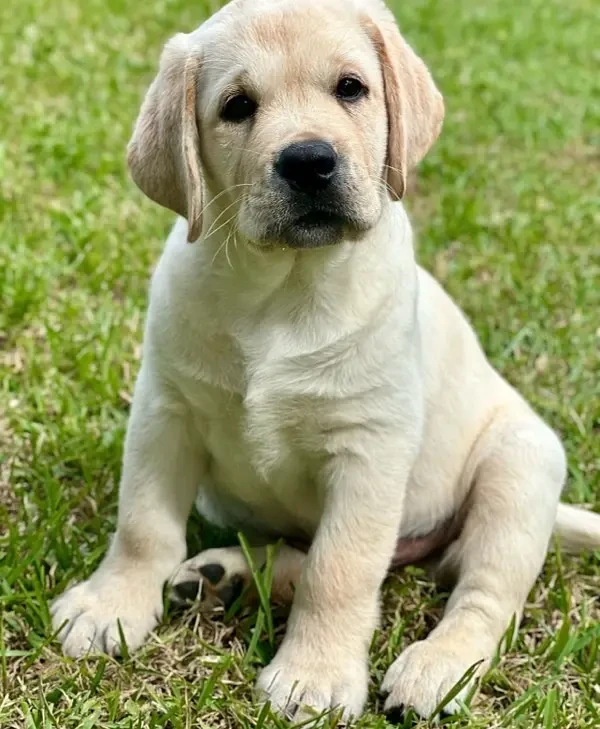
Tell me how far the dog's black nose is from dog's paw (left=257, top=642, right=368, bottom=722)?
134 cm

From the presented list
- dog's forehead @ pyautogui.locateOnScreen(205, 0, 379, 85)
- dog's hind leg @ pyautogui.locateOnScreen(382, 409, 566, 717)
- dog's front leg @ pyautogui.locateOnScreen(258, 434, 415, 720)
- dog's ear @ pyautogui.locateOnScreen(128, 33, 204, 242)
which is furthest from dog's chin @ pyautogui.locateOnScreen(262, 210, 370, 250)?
dog's hind leg @ pyautogui.locateOnScreen(382, 409, 566, 717)

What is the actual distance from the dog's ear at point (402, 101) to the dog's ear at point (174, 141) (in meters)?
0.56

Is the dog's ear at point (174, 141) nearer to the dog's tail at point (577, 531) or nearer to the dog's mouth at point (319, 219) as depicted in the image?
the dog's mouth at point (319, 219)

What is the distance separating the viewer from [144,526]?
3.23 metres

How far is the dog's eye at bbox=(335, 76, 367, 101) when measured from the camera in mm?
2891

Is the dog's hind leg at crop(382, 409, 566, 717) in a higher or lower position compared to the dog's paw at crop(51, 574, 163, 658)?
higher

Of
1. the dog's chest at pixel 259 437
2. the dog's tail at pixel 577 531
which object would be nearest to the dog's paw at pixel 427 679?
the dog's chest at pixel 259 437

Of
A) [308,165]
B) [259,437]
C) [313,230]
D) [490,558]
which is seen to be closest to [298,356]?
[259,437]

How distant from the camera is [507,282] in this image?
5.49 meters

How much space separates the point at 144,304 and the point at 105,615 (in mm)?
2149

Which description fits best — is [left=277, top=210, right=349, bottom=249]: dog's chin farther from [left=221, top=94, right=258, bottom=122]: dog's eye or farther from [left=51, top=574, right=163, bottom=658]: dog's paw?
[left=51, top=574, right=163, bottom=658]: dog's paw

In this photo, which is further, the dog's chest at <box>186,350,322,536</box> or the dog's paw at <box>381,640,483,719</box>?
the dog's chest at <box>186,350,322,536</box>

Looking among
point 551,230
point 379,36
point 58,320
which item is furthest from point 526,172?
point 379,36

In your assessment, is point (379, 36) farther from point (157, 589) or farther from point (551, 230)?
point (551, 230)
